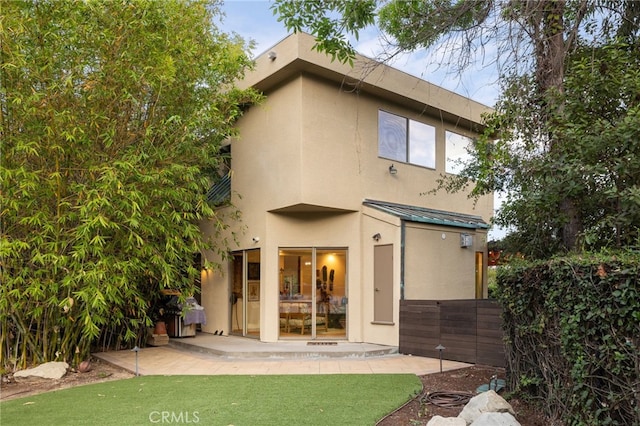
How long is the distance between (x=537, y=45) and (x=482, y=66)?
77 centimetres

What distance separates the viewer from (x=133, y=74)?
21.6 feet

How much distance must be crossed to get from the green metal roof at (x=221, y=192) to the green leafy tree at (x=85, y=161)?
2746 mm

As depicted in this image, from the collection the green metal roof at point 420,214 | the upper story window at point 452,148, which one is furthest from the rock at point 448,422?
the upper story window at point 452,148

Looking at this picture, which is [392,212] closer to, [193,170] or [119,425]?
[193,170]

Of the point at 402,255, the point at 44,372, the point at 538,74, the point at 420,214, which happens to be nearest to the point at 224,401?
the point at 44,372

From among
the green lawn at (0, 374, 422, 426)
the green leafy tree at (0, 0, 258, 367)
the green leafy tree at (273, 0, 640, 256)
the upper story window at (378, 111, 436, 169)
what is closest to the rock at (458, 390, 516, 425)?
the green lawn at (0, 374, 422, 426)

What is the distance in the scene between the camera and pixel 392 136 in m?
10.2

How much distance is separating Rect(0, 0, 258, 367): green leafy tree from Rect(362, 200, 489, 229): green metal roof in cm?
359

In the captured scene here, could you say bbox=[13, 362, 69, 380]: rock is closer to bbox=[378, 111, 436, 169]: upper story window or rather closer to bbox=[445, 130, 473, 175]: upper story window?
bbox=[378, 111, 436, 169]: upper story window

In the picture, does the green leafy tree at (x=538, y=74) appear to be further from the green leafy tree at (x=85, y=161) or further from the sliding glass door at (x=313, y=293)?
the sliding glass door at (x=313, y=293)

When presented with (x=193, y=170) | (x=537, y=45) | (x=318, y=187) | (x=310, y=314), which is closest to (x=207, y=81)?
(x=193, y=170)

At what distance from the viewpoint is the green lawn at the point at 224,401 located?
4625mm

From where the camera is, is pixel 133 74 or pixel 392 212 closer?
→ pixel 133 74

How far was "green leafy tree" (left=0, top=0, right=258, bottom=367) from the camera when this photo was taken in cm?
623
